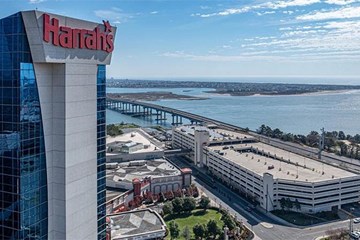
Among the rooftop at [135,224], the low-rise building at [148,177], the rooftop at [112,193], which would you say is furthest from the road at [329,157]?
the rooftop at [135,224]

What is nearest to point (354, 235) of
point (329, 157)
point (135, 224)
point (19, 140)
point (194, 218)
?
point (194, 218)

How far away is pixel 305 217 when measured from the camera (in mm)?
39875

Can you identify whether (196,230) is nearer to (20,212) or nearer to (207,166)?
(20,212)

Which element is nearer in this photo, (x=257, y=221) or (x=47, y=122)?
(x=47, y=122)

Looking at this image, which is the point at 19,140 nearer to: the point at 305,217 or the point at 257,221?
the point at 257,221

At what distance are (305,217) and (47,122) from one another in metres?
31.9

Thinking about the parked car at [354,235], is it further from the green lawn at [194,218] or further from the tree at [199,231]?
the tree at [199,231]

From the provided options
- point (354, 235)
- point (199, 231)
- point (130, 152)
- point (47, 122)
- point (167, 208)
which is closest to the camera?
point (47, 122)

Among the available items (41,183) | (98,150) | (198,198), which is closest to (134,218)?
(198,198)

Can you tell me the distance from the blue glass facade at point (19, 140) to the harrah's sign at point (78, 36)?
1.15 m

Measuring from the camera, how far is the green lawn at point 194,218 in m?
37.8

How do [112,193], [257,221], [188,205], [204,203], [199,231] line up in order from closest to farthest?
[199,231] < [257,221] < [188,205] < [204,203] < [112,193]

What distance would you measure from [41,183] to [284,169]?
1404 inches

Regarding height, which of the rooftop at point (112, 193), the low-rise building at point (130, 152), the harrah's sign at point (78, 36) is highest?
the harrah's sign at point (78, 36)
